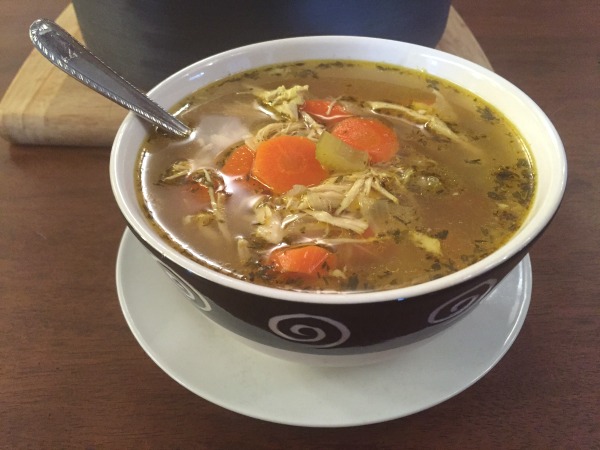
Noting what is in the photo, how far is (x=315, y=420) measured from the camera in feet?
2.81

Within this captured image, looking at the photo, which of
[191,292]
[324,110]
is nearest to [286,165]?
[324,110]

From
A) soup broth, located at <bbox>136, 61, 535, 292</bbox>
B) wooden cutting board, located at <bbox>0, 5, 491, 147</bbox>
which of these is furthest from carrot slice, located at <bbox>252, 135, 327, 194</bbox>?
wooden cutting board, located at <bbox>0, 5, 491, 147</bbox>

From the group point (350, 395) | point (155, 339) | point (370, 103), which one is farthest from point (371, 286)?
point (370, 103)

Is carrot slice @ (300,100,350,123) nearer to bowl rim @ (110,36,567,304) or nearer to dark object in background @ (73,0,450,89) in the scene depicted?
bowl rim @ (110,36,567,304)

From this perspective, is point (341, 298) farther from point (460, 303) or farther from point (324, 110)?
point (324, 110)

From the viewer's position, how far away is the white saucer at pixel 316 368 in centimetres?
87

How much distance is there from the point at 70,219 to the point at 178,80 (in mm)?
419

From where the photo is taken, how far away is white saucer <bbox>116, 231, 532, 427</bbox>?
87cm

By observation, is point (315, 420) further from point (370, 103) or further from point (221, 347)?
point (370, 103)

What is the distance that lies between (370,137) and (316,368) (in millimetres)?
458

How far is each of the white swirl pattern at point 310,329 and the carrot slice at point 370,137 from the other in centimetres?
43

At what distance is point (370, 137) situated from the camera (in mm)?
1147

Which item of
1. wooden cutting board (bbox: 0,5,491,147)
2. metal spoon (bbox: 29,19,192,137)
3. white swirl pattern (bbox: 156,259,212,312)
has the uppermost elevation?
metal spoon (bbox: 29,19,192,137)

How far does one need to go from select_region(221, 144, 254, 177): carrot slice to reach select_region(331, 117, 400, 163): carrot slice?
0.17 meters
